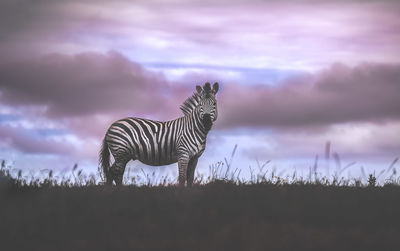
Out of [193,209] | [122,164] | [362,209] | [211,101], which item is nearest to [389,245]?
[362,209]

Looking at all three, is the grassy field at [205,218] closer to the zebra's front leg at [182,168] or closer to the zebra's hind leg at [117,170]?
the zebra's front leg at [182,168]

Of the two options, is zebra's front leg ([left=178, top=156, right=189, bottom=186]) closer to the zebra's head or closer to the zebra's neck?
the zebra's neck

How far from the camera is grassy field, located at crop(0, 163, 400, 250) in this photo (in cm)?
848

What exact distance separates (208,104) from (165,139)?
2061 mm

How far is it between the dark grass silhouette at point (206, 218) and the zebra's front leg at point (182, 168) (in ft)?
8.81

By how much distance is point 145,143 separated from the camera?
56.9 feet

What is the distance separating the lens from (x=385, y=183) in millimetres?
13664

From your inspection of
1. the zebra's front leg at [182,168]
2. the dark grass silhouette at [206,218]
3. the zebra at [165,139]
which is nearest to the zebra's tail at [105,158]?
the zebra at [165,139]

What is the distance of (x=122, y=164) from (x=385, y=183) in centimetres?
779

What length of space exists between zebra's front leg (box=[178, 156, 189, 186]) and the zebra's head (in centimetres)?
126

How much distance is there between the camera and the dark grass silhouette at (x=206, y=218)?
8492 millimetres

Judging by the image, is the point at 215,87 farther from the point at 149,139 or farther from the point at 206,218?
the point at 206,218

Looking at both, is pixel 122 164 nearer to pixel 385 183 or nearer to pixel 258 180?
pixel 258 180

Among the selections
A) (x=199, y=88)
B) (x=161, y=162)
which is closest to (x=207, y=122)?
(x=199, y=88)
